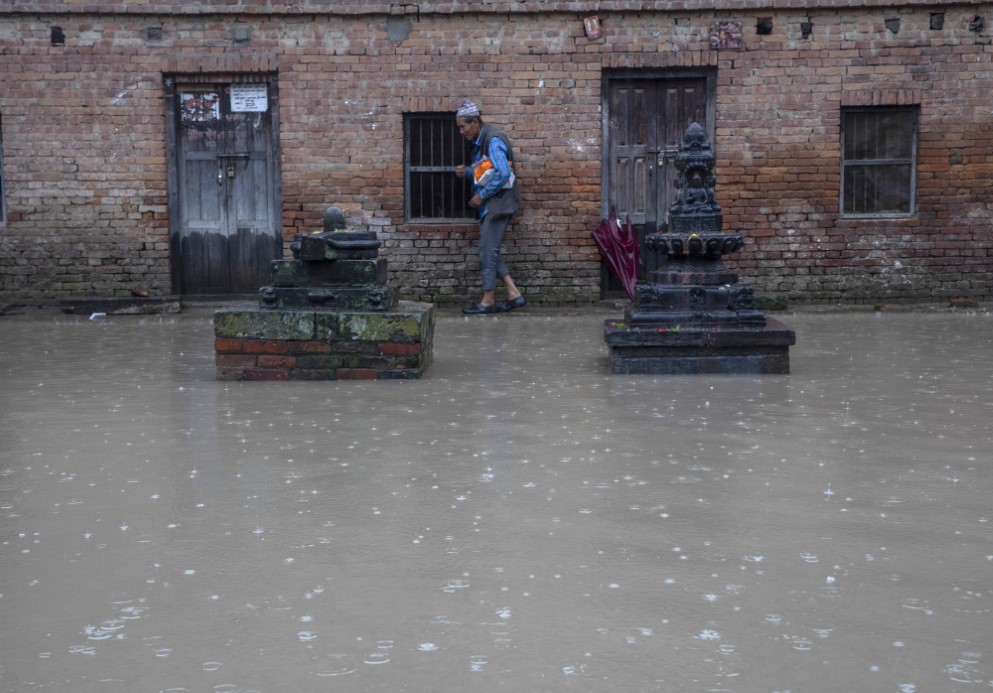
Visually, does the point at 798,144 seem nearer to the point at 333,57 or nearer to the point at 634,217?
the point at 634,217

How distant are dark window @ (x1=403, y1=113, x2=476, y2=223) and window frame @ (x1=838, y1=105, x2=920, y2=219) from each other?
149 inches

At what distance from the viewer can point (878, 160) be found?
13266 mm

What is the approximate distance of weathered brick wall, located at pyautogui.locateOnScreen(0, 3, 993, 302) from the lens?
12.9 m

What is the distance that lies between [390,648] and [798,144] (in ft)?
35.0

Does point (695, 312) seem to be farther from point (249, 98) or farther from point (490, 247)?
point (249, 98)

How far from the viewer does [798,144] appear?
42.8 ft

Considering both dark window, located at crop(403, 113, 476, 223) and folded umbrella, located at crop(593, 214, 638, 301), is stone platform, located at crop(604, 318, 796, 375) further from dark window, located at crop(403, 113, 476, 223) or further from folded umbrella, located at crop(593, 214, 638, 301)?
dark window, located at crop(403, 113, 476, 223)

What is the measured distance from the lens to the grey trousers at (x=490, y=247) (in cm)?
1245

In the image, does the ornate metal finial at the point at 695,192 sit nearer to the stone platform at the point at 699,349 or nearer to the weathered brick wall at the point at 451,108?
the stone platform at the point at 699,349

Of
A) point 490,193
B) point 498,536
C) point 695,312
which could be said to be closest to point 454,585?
point 498,536

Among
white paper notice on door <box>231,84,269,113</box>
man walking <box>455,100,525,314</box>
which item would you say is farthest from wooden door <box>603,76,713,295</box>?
white paper notice on door <box>231,84,269,113</box>

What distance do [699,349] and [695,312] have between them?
0.93 ft

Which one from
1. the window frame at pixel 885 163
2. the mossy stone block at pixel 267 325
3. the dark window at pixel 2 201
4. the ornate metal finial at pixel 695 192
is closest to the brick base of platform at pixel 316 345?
the mossy stone block at pixel 267 325

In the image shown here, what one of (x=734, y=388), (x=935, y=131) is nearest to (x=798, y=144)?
(x=935, y=131)
